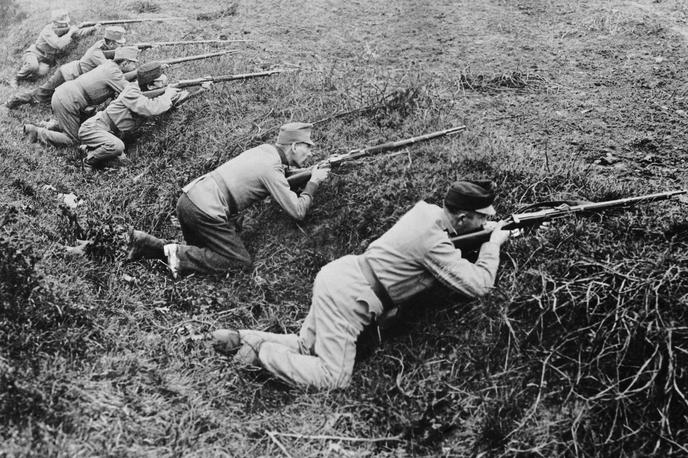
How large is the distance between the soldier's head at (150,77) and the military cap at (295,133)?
11.6 ft

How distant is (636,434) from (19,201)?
619 centimetres

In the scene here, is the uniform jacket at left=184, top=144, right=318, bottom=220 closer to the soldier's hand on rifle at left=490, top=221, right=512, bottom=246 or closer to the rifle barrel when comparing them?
the rifle barrel

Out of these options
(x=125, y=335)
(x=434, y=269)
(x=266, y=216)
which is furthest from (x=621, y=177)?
(x=125, y=335)

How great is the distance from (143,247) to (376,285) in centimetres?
253

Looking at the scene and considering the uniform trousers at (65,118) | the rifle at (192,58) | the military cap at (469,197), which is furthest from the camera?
the rifle at (192,58)

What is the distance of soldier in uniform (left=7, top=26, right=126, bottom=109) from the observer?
9.42 meters

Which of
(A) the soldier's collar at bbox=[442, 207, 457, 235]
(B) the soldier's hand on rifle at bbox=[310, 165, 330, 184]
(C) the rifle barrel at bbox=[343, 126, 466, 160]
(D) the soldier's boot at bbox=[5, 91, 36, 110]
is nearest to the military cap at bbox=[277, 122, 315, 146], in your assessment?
(B) the soldier's hand on rifle at bbox=[310, 165, 330, 184]

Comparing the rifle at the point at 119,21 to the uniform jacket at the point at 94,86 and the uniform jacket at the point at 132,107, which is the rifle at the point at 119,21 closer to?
the uniform jacket at the point at 94,86

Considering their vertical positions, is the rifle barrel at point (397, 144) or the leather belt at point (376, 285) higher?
the rifle barrel at point (397, 144)

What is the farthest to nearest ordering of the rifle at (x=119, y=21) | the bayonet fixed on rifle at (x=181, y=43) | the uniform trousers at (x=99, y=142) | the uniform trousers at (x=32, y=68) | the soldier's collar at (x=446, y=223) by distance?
the rifle at (x=119, y=21) < the uniform trousers at (x=32, y=68) < the bayonet fixed on rifle at (x=181, y=43) < the uniform trousers at (x=99, y=142) < the soldier's collar at (x=446, y=223)

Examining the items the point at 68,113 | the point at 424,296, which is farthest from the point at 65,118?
the point at 424,296

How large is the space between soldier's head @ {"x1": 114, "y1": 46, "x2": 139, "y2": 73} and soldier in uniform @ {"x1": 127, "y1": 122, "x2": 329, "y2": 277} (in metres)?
4.25

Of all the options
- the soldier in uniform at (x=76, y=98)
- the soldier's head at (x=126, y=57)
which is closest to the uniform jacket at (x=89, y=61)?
the soldier's head at (x=126, y=57)

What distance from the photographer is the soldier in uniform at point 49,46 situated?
37.7 ft
